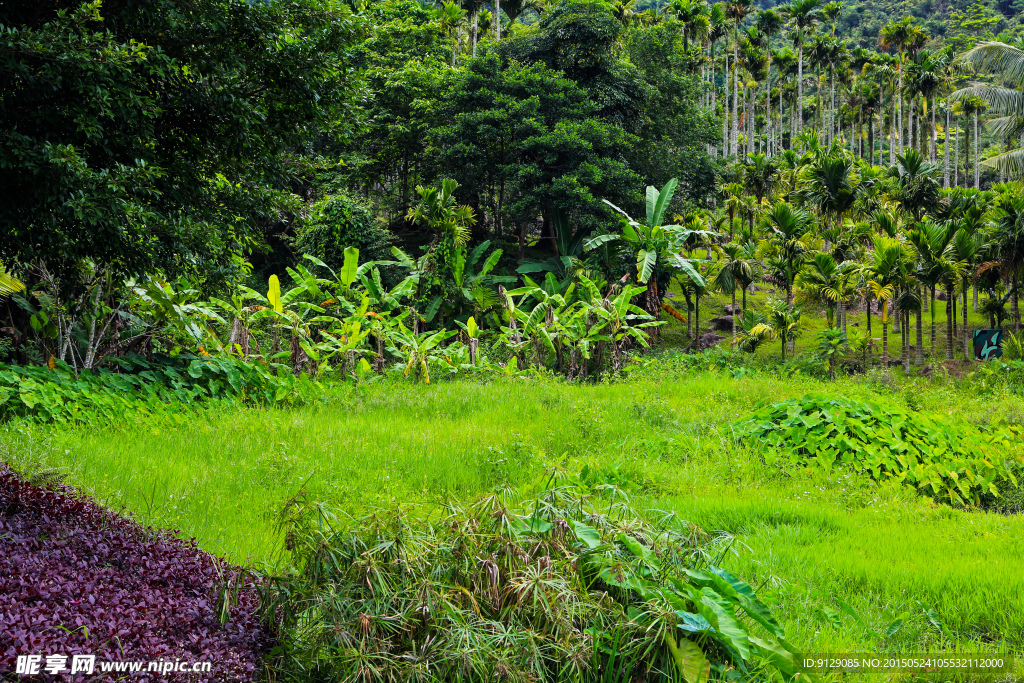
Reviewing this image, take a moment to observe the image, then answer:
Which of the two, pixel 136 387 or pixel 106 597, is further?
pixel 136 387

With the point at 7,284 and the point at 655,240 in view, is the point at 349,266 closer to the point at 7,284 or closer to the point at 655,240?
the point at 7,284

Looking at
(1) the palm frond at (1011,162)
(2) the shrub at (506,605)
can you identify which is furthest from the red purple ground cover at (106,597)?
(1) the palm frond at (1011,162)

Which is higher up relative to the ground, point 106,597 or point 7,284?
point 7,284

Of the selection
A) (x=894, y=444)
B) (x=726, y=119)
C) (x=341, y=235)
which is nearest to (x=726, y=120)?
(x=726, y=119)

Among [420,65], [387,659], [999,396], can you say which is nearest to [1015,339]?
[999,396]

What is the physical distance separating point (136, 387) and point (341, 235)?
1321 cm

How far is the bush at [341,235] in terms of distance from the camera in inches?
856

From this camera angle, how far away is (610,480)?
718 cm

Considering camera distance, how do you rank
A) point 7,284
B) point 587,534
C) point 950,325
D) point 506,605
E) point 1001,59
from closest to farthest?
1. point 506,605
2. point 587,534
3. point 7,284
4. point 950,325
5. point 1001,59

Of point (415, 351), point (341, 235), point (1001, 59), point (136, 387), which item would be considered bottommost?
point (415, 351)

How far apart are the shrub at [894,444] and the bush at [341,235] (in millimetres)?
15020

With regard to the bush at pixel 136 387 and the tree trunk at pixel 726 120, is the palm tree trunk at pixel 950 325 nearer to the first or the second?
the bush at pixel 136 387

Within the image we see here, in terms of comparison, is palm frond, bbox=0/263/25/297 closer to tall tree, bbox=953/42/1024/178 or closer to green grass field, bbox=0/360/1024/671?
green grass field, bbox=0/360/1024/671

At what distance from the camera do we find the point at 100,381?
28.8ft
